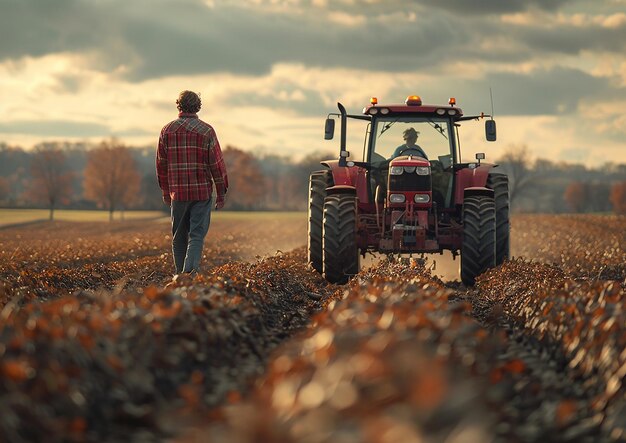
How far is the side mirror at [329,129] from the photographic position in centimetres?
1263

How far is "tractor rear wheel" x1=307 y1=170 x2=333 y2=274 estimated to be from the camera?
42.8 feet

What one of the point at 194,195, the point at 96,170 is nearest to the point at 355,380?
the point at 194,195

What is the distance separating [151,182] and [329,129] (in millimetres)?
85681

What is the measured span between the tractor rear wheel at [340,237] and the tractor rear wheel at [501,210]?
8.31ft

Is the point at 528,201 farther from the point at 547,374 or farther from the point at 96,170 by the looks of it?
the point at 547,374

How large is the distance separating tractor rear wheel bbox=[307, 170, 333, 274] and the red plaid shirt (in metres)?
3.01

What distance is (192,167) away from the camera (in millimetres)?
10211

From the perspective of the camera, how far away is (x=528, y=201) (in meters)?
136

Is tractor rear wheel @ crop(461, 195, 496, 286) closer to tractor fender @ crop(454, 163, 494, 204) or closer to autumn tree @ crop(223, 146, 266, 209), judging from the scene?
tractor fender @ crop(454, 163, 494, 204)

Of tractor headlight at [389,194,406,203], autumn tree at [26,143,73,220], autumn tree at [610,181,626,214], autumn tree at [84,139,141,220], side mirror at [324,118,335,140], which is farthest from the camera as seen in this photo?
autumn tree at [610,181,626,214]

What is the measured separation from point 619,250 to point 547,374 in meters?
16.7

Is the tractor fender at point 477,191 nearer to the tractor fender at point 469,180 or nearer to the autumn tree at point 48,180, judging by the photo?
the tractor fender at point 469,180

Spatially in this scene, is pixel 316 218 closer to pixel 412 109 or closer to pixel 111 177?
pixel 412 109

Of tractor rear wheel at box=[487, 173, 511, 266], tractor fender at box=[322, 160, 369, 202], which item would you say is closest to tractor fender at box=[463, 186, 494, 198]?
tractor rear wheel at box=[487, 173, 511, 266]
